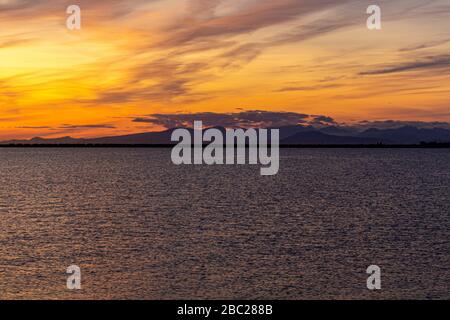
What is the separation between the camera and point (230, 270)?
35750 mm

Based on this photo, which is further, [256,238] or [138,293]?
[256,238]

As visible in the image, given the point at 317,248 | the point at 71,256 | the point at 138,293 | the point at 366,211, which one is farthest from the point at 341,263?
the point at 366,211

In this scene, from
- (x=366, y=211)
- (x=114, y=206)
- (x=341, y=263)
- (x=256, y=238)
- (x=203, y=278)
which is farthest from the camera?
(x=114, y=206)

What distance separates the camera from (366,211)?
68.4 metres

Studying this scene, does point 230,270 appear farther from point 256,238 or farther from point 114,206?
point 114,206

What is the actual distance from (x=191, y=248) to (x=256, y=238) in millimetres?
6693
